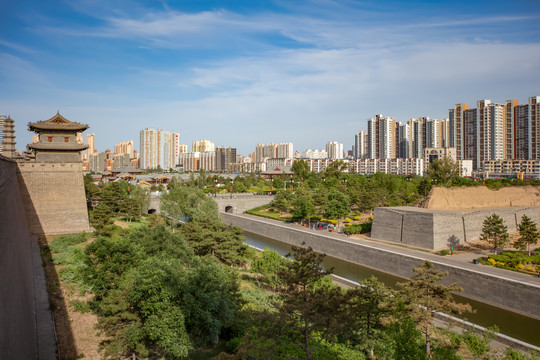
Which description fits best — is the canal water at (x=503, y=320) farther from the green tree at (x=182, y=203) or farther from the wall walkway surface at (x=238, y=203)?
the wall walkway surface at (x=238, y=203)

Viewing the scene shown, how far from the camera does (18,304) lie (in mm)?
6359

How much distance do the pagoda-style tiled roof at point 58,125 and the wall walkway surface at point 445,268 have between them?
15.6 meters

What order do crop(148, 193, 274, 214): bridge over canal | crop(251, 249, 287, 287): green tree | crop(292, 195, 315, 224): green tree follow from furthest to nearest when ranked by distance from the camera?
crop(148, 193, 274, 214): bridge over canal → crop(292, 195, 315, 224): green tree → crop(251, 249, 287, 287): green tree

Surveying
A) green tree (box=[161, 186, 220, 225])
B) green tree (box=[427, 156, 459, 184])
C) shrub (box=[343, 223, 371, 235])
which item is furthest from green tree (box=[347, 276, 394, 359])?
green tree (box=[427, 156, 459, 184])

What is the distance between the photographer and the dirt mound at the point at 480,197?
925 inches

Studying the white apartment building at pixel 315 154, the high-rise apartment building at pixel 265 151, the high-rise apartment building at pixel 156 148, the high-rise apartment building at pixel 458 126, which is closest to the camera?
the high-rise apartment building at pixel 458 126

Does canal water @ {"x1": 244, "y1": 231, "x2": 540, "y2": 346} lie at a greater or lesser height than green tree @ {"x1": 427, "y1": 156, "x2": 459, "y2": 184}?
lesser

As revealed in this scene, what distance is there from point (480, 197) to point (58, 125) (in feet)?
92.8

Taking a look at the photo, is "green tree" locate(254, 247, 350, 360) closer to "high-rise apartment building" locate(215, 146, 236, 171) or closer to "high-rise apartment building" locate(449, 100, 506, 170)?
"high-rise apartment building" locate(449, 100, 506, 170)

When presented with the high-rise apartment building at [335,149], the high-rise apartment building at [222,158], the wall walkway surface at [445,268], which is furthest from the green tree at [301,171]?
the high-rise apartment building at [335,149]

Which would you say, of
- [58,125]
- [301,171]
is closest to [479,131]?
[301,171]

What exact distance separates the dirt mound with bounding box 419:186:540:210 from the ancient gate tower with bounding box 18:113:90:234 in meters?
22.1

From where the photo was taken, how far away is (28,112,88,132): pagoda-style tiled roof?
21.8 meters

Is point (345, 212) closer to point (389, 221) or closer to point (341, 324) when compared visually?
point (389, 221)
